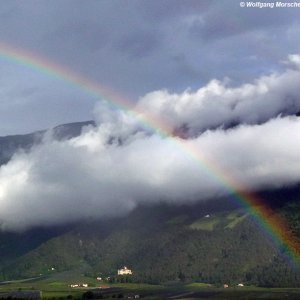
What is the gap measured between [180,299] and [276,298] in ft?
95.7

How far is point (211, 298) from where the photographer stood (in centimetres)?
19925

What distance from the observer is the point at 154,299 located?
196750 millimetres

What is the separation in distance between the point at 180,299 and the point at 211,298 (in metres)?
9.78

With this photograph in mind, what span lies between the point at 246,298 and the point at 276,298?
10.1 m

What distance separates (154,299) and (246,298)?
28717 millimetres

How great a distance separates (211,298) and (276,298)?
65.6ft

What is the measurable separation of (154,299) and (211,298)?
58.8 feet

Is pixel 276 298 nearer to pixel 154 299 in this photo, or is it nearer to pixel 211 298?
pixel 211 298

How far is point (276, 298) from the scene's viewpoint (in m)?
193

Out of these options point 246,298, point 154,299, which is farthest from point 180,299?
point 246,298

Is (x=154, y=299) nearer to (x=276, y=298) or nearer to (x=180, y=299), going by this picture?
(x=180, y=299)

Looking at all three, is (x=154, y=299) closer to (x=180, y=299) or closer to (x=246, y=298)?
(x=180, y=299)

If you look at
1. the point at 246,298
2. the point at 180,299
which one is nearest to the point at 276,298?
the point at 246,298

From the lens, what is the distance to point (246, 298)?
199125 millimetres
